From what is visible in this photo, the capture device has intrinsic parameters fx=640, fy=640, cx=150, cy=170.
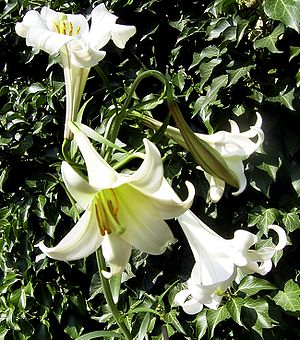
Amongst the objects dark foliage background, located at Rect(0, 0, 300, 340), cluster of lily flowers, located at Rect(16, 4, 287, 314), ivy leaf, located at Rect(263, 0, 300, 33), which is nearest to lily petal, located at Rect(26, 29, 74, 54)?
cluster of lily flowers, located at Rect(16, 4, 287, 314)

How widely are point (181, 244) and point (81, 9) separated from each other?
91cm

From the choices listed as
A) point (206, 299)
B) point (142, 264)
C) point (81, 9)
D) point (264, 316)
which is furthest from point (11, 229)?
point (206, 299)

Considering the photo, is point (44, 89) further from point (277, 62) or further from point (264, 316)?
point (264, 316)

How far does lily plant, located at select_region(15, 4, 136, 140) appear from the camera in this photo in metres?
1.08

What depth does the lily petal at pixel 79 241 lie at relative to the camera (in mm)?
986

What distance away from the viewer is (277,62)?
1985mm

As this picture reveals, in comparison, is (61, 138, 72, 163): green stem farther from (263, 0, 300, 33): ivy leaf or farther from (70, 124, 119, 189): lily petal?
(263, 0, 300, 33): ivy leaf

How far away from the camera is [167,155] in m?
2.01

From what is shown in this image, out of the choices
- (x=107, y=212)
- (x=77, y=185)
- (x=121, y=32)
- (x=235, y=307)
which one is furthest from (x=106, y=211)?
(x=235, y=307)

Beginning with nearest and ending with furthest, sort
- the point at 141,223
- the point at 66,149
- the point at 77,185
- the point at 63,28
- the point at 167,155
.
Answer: the point at 77,185 < the point at 141,223 < the point at 66,149 < the point at 63,28 < the point at 167,155

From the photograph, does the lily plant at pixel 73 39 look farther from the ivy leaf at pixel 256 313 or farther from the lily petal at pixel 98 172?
the ivy leaf at pixel 256 313

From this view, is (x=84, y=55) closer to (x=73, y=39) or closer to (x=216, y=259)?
(x=73, y=39)

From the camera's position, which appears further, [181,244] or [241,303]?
[181,244]

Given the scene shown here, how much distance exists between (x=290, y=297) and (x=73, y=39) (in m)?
1.19
